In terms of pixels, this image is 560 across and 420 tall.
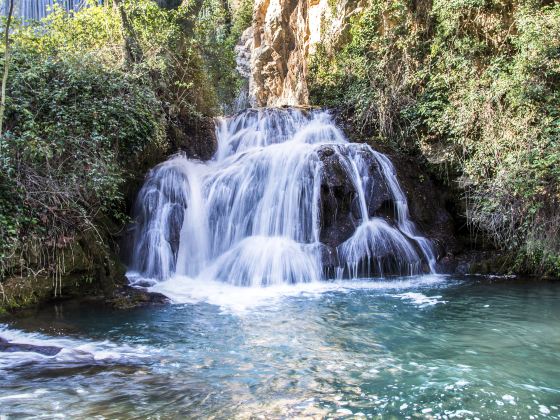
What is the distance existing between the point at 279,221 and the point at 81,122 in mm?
4450

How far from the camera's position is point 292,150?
11680 millimetres

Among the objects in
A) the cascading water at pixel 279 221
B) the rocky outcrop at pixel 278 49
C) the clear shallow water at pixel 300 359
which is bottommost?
the clear shallow water at pixel 300 359

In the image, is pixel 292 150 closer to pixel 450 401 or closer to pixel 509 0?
pixel 509 0

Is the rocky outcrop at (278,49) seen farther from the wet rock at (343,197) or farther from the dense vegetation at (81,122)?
the wet rock at (343,197)

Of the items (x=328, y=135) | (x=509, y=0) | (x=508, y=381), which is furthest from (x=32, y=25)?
(x=508, y=381)

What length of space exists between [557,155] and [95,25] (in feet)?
37.3

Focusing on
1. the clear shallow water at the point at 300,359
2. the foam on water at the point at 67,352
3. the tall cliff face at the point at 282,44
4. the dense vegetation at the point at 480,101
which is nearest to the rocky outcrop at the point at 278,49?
the tall cliff face at the point at 282,44

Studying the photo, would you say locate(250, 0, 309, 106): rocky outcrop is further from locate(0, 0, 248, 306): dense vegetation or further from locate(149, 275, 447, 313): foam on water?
locate(149, 275, 447, 313): foam on water

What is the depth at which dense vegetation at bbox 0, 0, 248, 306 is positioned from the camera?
7.29 m

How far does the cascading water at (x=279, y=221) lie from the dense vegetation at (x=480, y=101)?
60.1 inches

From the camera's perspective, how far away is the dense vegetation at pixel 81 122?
7289mm

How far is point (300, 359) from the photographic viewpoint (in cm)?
534

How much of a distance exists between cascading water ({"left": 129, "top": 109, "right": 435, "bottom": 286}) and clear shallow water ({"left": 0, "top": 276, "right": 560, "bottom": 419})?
56.1 inches

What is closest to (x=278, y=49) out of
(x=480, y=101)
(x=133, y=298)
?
(x=480, y=101)
